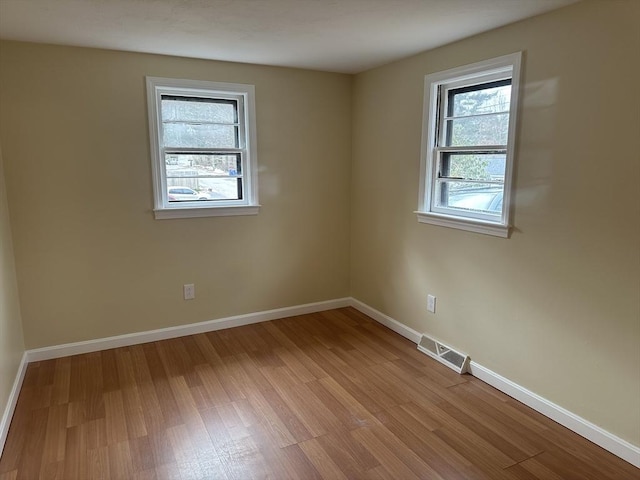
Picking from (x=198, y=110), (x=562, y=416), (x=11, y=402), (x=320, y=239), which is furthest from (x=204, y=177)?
(x=562, y=416)

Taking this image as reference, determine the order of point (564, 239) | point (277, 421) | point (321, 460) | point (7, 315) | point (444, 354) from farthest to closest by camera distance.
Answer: point (444, 354) → point (7, 315) → point (277, 421) → point (564, 239) → point (321, 460)

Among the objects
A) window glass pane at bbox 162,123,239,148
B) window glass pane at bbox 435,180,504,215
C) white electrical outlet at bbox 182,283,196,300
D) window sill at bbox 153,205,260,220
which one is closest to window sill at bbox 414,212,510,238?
window glass pane at bbox 435,180,504,215

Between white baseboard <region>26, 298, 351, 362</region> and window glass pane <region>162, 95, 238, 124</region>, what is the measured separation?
1.68 metres

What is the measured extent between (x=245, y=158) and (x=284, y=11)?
5.06 feet

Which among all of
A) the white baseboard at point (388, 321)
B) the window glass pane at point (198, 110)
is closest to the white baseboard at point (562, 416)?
the white baseboard at point (388, 321)

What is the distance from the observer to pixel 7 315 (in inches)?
102

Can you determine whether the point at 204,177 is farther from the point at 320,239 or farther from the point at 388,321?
the point at 388,321

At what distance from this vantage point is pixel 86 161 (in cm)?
305

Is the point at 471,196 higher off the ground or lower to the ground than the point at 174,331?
higher

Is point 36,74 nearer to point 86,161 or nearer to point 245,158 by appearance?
point 86,161

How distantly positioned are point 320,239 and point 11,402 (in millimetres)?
2559

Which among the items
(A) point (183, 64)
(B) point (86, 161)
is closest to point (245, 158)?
(A) point (183, 64)

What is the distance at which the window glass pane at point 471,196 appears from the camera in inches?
109

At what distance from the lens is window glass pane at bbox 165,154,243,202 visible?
3.43m
